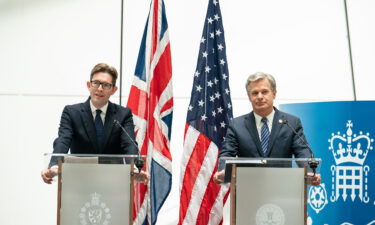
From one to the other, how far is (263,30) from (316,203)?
7.61 feet

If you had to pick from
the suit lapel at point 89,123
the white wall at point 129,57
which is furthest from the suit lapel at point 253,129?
the white wall at point 129,57

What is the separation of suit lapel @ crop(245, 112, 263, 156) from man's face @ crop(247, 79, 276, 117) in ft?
0.25

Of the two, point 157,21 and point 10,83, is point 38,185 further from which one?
point 157,21

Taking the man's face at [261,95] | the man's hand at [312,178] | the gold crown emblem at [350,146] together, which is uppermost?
the man's face at [261,95]

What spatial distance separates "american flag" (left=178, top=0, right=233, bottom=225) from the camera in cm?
482

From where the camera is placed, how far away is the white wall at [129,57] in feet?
18.9

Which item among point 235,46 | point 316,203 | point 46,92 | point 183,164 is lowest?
point 316,203

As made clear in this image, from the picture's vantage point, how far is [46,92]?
19.4 feet

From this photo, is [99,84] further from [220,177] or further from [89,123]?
[220,177]

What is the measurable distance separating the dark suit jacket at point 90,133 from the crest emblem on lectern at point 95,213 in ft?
1.97

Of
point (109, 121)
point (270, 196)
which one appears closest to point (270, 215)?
point (270, 196)

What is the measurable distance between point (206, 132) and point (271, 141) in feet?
4.16

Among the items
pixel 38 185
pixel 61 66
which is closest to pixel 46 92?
pixel 61 66

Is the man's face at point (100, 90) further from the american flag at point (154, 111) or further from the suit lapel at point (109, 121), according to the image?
the american flag at point (154, 111)
